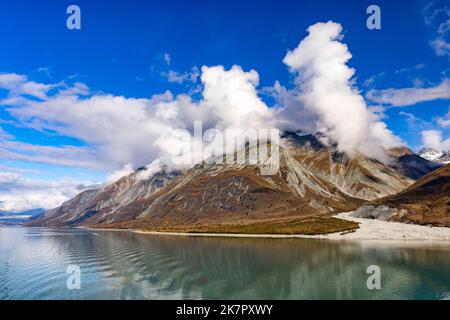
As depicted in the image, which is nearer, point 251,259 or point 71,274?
point 71,274
